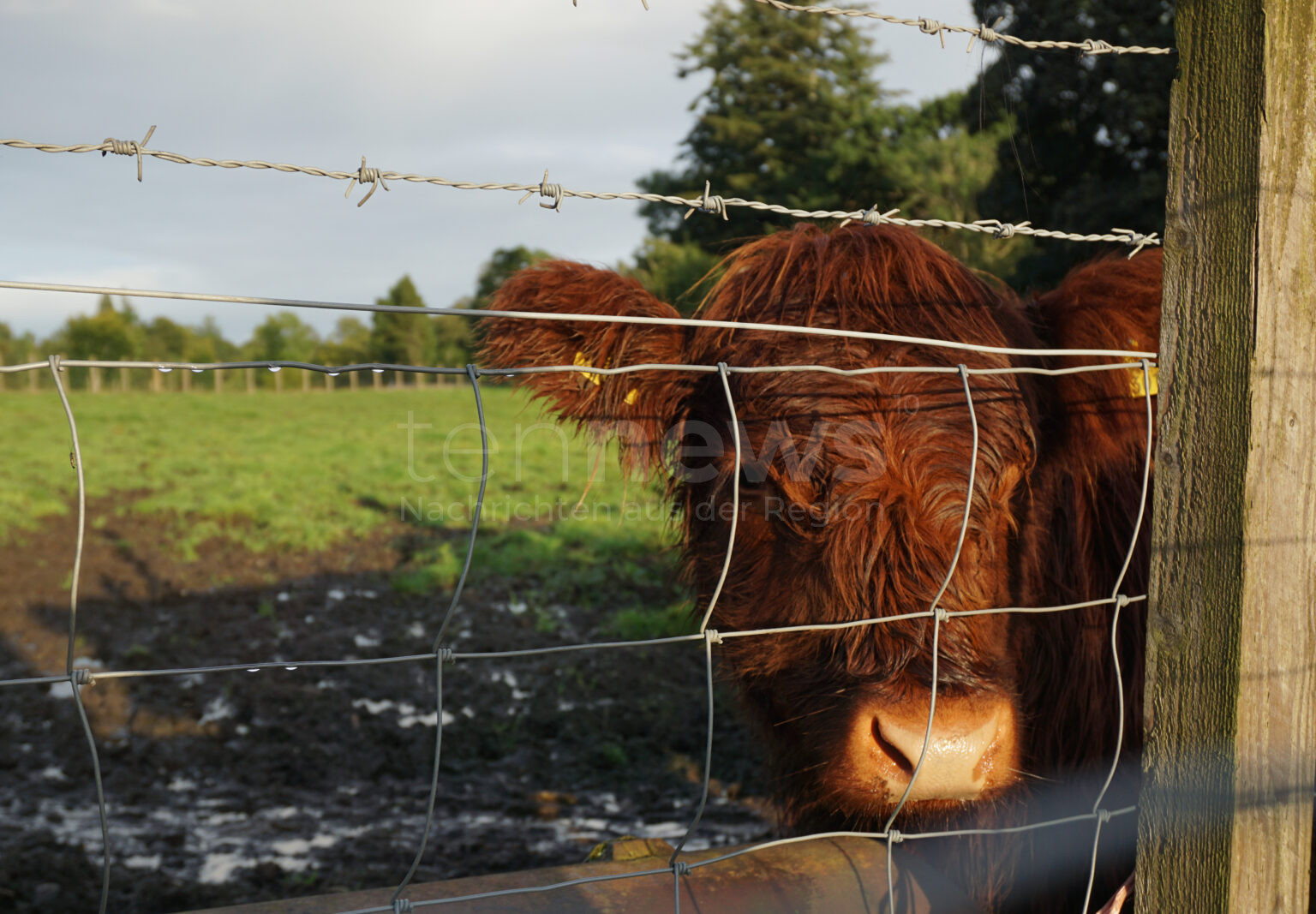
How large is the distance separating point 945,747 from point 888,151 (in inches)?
1026

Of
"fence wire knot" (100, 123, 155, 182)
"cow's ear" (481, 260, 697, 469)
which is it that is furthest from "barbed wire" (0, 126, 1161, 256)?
"cow's ear" (481, 260, 697, 469)

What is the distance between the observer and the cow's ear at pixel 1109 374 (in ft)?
7.25

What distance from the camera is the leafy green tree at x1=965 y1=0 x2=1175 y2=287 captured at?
10.2m

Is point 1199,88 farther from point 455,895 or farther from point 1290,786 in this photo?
point 455,895

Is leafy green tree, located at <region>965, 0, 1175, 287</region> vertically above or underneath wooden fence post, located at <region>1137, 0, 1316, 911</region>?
above

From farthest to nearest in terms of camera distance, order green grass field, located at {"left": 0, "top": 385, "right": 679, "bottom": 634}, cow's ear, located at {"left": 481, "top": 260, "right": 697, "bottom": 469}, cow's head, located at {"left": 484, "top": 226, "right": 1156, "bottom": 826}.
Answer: green grass field, located at {"left": 0, "top": 385, "right": 679, "bottom": 634} → cow's ear, located at {"left": 481, "top": 260, "right": 697, "bottom": 469} → cow's head, located at {"left": 484, "top": 226, "right": 1156, "bottom": 826}

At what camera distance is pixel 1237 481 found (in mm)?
1167

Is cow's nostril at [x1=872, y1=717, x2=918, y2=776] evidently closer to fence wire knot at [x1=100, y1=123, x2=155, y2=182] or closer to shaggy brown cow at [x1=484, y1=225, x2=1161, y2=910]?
shaggy brown cow at [x1=484, y1=225, x2=1161, y2=910]

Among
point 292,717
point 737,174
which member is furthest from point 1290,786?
point 737,174

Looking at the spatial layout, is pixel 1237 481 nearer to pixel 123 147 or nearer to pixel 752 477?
pixel 752 477

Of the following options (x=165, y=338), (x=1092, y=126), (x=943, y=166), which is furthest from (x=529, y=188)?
(x=165, y=338)

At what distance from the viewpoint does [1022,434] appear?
2.07 m

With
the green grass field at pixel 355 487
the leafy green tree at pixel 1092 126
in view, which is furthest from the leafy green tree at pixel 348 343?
the leafy green tree at pixel 1092 126

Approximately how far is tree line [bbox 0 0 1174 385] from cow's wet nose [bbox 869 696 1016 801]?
949 mm
